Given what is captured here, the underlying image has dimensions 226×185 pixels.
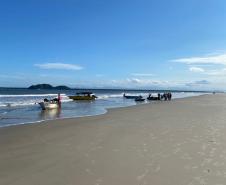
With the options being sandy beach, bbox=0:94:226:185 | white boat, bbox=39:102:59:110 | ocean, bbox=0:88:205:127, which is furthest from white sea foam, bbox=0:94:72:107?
sandy beach, bbox=0:94:226:185

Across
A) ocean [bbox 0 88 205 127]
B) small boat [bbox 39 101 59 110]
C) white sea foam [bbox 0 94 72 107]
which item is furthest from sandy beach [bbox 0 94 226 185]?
white sea foam [bbox 0 94 72 107]

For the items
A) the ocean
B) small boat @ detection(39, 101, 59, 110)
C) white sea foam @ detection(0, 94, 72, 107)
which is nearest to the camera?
A: the ocean

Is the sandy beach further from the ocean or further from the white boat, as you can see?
the white boat

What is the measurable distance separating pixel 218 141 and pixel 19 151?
305 inches

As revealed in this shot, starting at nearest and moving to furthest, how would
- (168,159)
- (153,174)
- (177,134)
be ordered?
(153,174), (168,159), (177,134)

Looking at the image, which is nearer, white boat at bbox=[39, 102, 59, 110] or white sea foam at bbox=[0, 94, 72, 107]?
white boat at bbox=[39, 102, 59, 110]

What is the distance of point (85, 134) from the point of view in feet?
52.9

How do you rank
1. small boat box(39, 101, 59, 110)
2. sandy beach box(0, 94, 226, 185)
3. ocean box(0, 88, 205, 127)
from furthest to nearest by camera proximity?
small boat box(39, 101, 59, 110) < ocean box(0, 88, 205, 127) < sandy beach box(0, 94, 226, 185)

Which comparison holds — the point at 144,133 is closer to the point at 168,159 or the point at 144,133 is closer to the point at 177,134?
the point at 177,134

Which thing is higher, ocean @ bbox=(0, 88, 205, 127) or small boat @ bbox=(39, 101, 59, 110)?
small boat @ bbox=(39, 101, 59, 110)

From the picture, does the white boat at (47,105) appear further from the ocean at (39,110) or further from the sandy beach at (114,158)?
the sandy beach at (114,158)

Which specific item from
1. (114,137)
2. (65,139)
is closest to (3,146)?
(65,139)

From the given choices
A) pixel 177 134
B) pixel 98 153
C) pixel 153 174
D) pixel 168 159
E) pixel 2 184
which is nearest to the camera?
pixel 2 184

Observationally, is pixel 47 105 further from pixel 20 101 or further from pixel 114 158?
pixel 114 158
